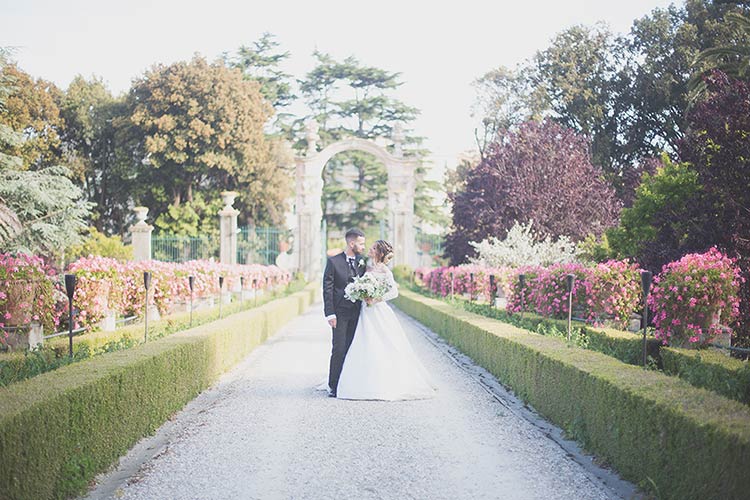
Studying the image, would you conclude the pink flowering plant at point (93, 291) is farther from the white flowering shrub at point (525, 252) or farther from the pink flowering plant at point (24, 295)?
the white flowering shrub at point (525, 252)

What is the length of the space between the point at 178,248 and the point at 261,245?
4.39 m

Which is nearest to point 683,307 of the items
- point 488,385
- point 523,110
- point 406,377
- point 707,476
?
point 488,385

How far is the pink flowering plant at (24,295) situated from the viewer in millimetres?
9680

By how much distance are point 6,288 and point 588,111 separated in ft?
83.1

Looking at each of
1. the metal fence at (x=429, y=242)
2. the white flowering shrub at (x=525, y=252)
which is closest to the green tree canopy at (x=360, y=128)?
the metal fence at (x=429, y=242)

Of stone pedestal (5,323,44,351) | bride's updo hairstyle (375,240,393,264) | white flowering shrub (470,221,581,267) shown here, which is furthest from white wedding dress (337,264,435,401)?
white flowering shrub (470,221,581,267)

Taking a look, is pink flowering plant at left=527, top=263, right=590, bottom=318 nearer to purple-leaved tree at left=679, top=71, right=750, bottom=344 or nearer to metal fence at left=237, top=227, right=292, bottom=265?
purple-leaved tree at left=679, top=71, right=750, bottom=344

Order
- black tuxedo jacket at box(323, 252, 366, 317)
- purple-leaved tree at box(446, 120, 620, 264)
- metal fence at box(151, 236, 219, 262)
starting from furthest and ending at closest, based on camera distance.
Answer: metal fence at box(151, 236, 219, 262) < purple-leaved tree at box(446, 120, 620, 264) < black tuxedo jacket at box(323, 252, 366, 317)

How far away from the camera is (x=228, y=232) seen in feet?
99.3

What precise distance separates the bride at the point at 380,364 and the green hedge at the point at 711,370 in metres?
2.47

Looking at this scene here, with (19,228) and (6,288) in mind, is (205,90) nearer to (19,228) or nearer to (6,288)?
(19,228)

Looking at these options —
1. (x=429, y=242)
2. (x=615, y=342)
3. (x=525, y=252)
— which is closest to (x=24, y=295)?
(x=615, y=342)

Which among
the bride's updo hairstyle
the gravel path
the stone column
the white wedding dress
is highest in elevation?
the stone column

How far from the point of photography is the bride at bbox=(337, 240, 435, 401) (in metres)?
9.19
